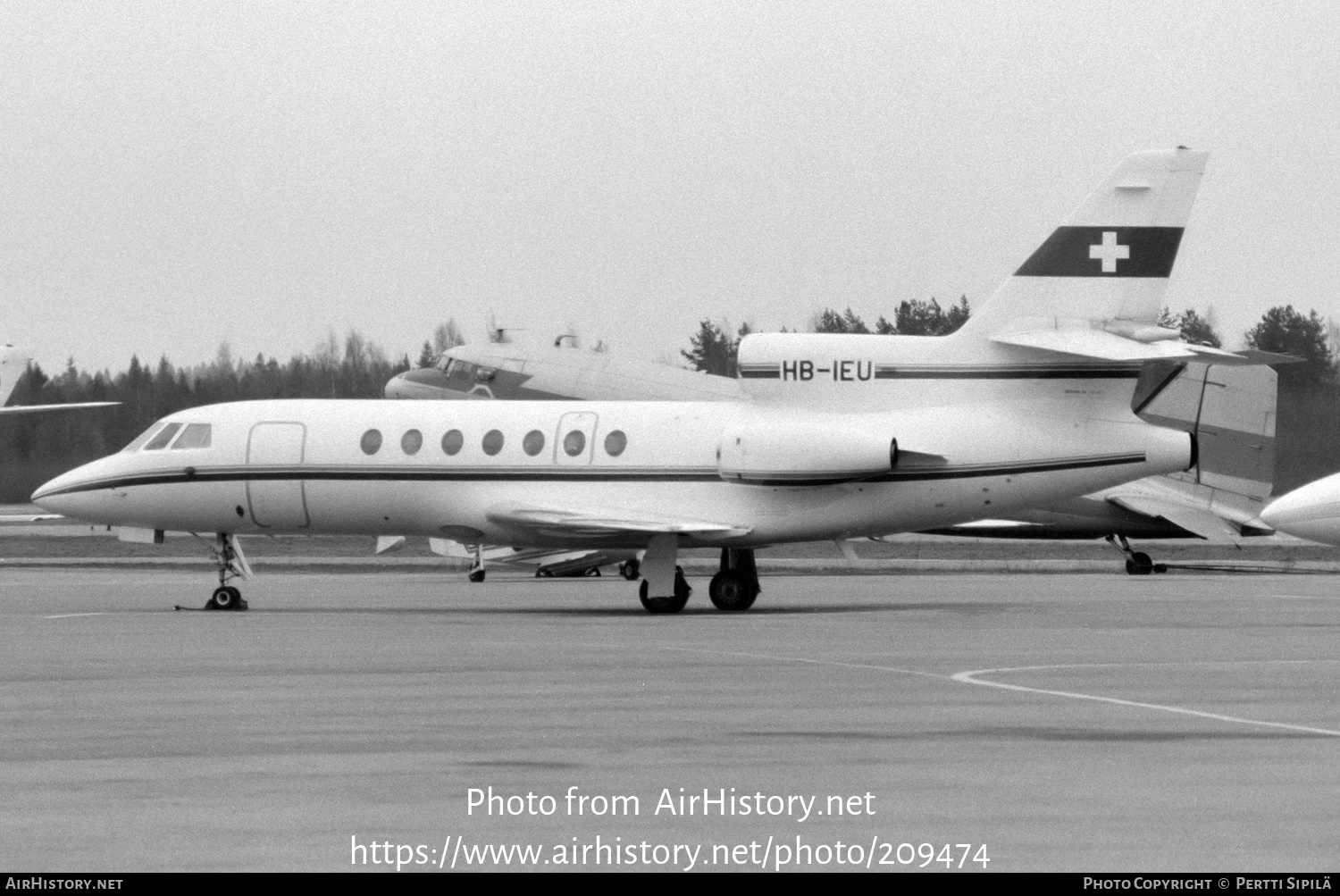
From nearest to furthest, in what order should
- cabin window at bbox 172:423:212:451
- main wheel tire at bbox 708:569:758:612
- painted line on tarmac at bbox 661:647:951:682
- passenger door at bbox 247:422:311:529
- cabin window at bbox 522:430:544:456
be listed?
painted line on tarmac at bbox 661:647:951:682 < cabin window at bbox 522:430:544:456 < main wheel tire at bbox 708:569:758:612 < passenger door at bbox 247:422:311:529 < cabin window at bbox 172:423:212:451

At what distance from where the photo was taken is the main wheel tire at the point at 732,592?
87.9 feet

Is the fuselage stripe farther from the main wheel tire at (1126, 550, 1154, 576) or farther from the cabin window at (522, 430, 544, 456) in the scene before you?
the main wheel tire at (1126, 550, 1154, 576)

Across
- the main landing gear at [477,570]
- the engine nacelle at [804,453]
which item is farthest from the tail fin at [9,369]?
the engine nacelle at [804,453]

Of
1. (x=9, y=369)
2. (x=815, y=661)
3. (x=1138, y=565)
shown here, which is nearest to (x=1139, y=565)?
(x=1138, y=565)

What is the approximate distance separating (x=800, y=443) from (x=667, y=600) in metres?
2.97

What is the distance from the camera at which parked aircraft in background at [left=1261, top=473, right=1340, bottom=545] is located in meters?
26.0

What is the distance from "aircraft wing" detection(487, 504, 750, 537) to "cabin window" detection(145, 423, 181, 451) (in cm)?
533

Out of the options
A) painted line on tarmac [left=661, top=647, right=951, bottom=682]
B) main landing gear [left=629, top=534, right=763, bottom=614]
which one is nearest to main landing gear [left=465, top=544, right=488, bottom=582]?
main landing gear [left=629, top=534, right=763, bottom=614]

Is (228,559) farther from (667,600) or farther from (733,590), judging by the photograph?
(733,590)

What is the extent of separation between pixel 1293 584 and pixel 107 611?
2092cm

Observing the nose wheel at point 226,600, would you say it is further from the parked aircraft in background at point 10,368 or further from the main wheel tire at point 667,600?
the parked aircraft in background at point 10,368

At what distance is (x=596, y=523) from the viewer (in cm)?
2577
